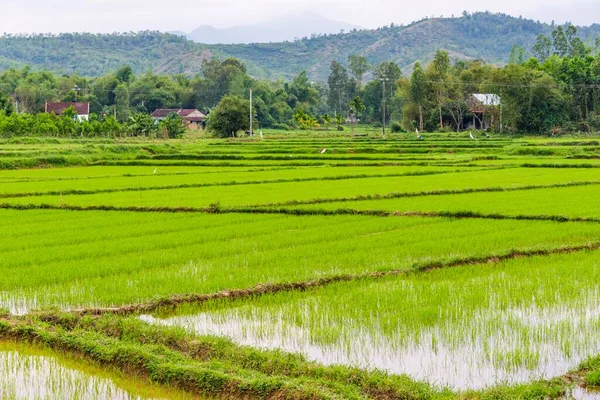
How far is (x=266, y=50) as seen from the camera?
186m

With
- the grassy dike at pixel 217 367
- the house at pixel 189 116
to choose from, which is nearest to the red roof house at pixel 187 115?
the house at pixel 189 116

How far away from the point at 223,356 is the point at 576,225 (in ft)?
29.0

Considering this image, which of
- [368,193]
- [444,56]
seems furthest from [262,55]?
[368,193]

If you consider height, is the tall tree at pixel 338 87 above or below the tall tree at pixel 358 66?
below

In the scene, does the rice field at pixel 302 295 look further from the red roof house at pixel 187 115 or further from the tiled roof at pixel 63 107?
the red roof house at pixel 187 115

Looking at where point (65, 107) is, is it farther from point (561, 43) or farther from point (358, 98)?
point (561, 43)

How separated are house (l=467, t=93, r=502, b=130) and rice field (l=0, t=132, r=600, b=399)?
3939 cm

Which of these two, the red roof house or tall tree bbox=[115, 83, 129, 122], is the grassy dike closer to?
the red roof house

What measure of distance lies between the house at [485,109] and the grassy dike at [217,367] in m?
50.9

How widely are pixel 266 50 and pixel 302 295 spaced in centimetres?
18298

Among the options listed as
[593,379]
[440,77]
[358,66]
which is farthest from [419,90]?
[593,379]

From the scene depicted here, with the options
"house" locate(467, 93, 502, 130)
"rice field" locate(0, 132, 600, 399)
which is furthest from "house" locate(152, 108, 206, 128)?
"rice field" locate(0, 132, 600, 399)

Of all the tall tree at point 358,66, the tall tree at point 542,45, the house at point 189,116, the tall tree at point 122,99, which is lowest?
the house at point 189,116

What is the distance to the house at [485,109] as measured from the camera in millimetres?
55812
